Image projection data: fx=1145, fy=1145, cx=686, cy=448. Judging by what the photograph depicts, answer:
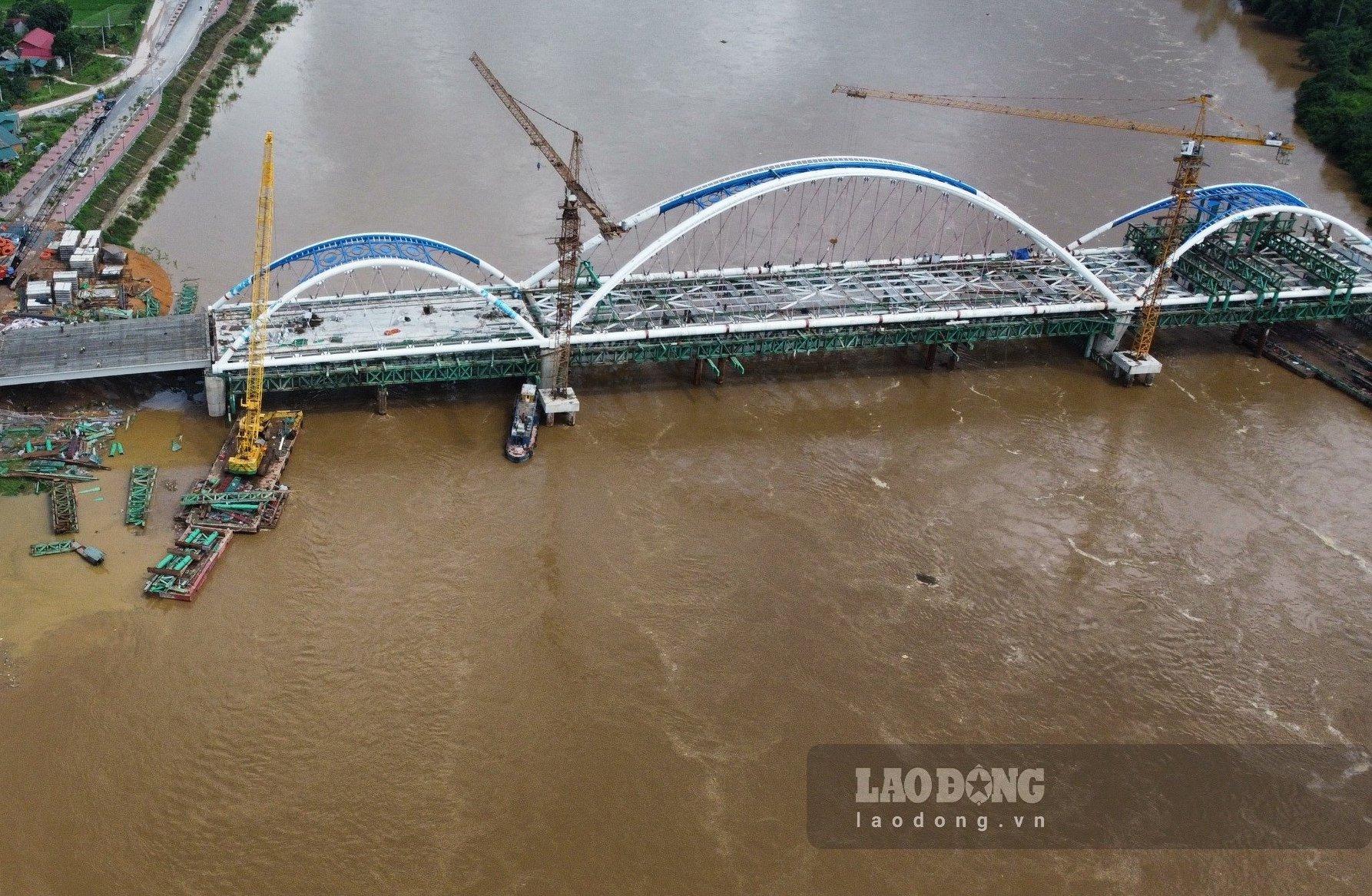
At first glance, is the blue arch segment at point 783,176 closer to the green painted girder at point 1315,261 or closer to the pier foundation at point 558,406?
the pier foundation at point 558,406

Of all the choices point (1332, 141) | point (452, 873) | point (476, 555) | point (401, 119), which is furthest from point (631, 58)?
point (452, 873)

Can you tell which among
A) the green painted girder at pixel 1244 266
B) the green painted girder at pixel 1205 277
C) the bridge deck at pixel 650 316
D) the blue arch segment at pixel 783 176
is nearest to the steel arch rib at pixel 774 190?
the blue arch segment at pixel 783 176

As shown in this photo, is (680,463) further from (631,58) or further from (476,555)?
(631,58)

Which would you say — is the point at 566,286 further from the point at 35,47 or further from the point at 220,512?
the point at 35,47

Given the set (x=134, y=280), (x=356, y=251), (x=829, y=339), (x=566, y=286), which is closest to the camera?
(x=566, y=286)

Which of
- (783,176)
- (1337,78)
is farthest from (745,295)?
(1337,78)

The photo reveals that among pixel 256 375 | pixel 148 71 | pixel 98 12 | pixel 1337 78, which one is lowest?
pixel 256 375
